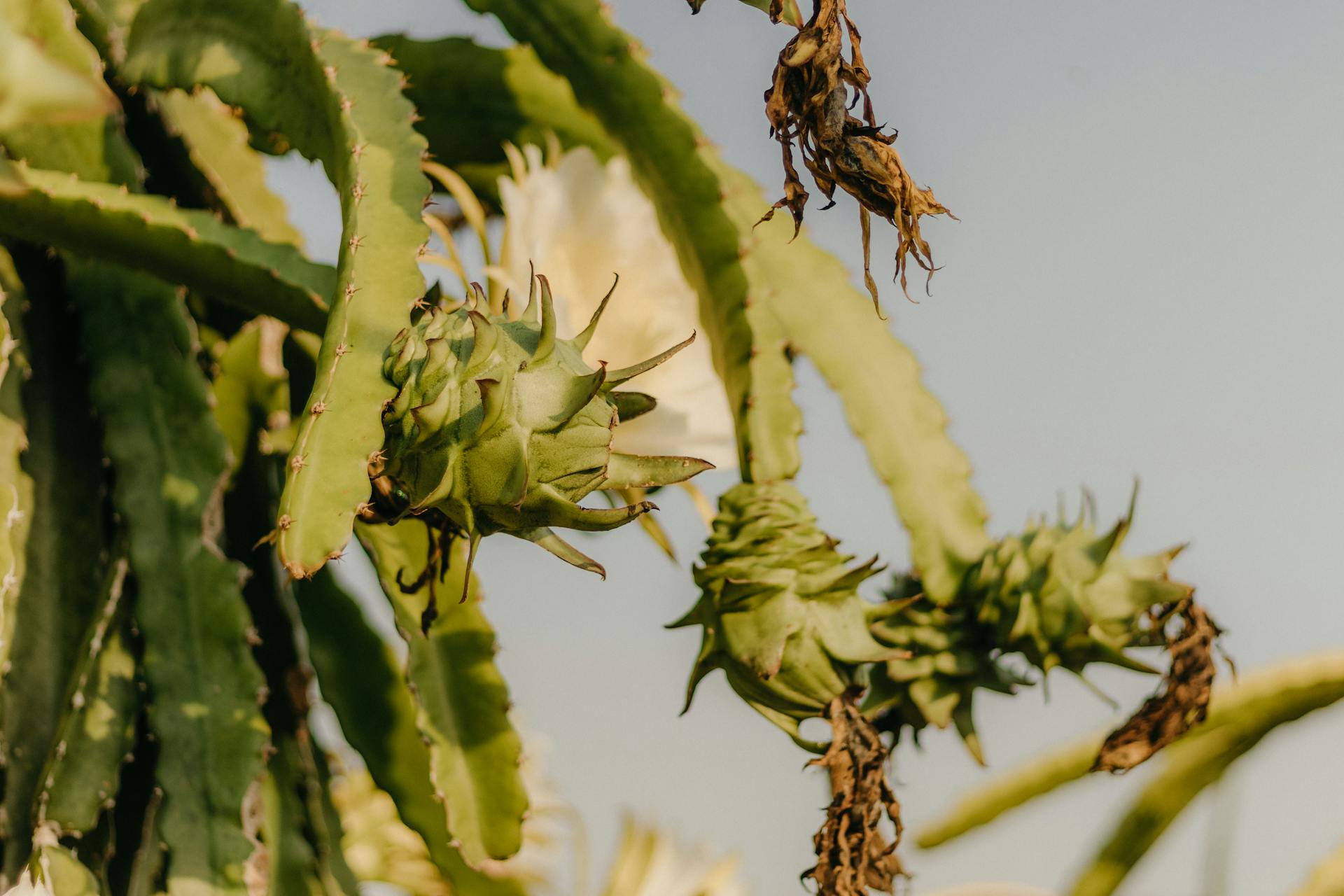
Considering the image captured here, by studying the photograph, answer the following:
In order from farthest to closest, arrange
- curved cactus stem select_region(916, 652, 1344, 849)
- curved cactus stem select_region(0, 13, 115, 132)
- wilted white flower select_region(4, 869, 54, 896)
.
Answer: curved cactus stem select_region(916, 652, 1344, 849)
wilted white flower select_region(4, 869, 54, 896)
curved cactus stem select_region(0, 13, 115, 132)

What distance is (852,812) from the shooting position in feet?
2.35

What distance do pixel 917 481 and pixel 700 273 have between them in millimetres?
219

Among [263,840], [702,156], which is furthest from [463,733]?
[702,156]

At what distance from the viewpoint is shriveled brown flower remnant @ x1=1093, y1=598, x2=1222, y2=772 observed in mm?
795

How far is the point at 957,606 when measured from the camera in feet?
2.73

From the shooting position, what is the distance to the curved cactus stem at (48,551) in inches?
30.8

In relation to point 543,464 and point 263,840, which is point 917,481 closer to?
point 543,464

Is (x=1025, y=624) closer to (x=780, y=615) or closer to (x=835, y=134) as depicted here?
(x=780, y=615)

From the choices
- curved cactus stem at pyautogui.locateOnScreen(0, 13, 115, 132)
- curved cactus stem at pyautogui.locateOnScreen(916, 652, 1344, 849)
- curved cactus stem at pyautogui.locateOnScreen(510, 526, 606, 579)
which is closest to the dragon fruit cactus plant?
curved cactus stem at pyautogui.locateOnScreen(510, 526, 606, 579)

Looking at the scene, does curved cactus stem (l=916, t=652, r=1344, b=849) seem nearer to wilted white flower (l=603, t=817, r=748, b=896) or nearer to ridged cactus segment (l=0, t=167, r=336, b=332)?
wilted white flower (l=603, t=817, r=748, b=896)

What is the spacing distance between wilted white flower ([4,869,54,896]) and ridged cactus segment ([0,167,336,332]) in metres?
0.35

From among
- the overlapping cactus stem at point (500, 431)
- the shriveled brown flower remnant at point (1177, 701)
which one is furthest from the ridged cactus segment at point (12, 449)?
the shriveled brown flower remnant at point (1177, 701)

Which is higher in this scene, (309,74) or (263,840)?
(309,74)

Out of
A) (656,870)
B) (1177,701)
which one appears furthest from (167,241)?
(656,870)
